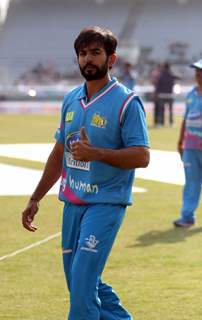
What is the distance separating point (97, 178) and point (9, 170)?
12028mm

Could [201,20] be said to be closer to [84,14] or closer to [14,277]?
[84,14]

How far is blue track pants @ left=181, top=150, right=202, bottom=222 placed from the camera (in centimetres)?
1166

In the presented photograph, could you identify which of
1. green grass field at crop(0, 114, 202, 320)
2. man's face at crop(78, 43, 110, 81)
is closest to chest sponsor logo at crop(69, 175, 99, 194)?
man's face at crop(78, 43, 110, 81)

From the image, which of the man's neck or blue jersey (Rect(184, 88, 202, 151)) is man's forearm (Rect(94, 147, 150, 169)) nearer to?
the man's neck

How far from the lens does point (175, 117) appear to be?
1449 inches

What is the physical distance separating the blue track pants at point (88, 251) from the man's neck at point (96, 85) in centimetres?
68

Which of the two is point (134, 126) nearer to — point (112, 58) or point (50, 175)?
point (112, 58)

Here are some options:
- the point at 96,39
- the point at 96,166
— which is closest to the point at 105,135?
the point at 96,166

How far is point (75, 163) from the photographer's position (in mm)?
5926

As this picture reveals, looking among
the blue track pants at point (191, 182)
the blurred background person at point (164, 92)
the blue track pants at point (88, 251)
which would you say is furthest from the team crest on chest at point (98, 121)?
the blurred background person at point (164, 92)

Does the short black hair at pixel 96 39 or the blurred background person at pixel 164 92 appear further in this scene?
the blurred background person at pixel 164 92

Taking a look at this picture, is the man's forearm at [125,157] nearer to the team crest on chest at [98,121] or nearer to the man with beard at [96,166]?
the man with beard at [96,166]

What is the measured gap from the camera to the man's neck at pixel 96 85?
588 cm

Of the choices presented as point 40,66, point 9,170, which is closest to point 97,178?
point 9,170
